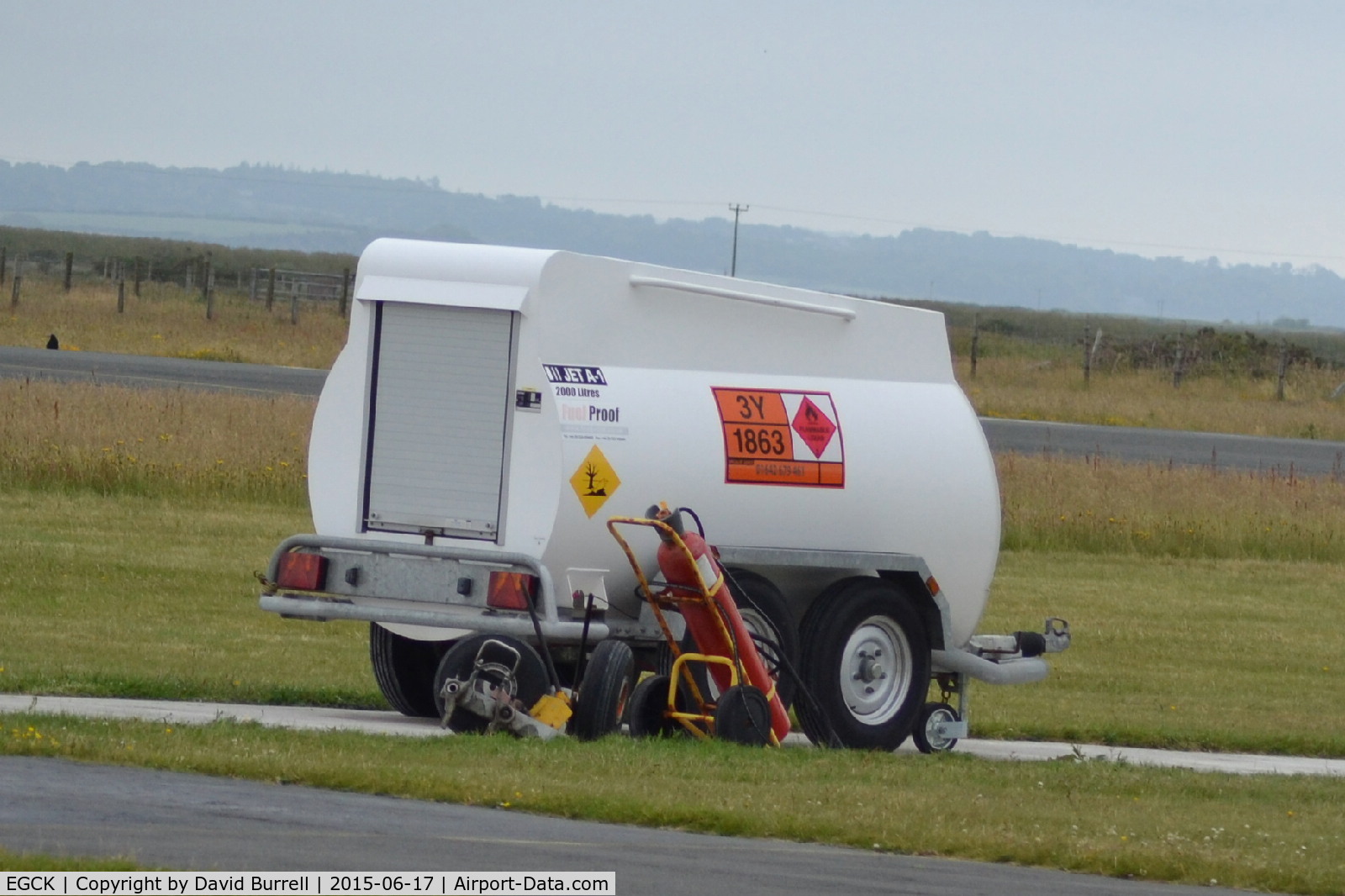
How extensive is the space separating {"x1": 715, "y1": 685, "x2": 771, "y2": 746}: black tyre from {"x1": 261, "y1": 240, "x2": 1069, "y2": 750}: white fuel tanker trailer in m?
0.55

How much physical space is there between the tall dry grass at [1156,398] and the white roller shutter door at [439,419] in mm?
37299

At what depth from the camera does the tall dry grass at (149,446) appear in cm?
2402

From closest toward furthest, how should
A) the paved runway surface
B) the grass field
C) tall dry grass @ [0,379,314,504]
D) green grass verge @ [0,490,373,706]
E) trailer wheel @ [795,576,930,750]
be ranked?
the grass field → the paved runway surface → trailer wheel @ [795,576,930,750] → green grass verge @ [0,490,373,706] → tall dry grass @ [0,379,314,504]

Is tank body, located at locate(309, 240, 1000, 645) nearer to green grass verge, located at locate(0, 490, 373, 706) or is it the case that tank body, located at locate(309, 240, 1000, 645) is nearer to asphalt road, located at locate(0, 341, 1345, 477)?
green grass verge, located at locate(0, 490, 373, 706)

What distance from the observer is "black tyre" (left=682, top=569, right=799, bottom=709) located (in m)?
12.0

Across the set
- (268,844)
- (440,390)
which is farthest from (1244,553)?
(268,844)

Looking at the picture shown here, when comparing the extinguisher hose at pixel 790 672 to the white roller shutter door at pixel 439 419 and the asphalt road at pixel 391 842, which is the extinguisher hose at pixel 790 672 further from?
the asphalt road at pixel 391 842

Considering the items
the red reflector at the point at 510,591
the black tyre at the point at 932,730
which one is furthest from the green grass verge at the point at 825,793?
the black tyre at the point at 932,730

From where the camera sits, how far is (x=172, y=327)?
56656 mm

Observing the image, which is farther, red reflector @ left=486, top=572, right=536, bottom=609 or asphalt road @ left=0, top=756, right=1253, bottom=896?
red reflector @ left=486, top=572, right=536, bottom=609

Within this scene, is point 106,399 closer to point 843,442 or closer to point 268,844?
point 843,442

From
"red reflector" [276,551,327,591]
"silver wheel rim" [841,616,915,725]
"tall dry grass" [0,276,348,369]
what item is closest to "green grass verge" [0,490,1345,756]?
"silver wheel rim" [841,616,915,725]

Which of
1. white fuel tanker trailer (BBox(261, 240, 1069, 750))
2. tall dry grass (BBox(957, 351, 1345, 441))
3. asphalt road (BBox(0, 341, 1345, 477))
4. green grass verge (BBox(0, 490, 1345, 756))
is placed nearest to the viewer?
white fuel tanker trailer (BBox(261, 240, 1069, 750))

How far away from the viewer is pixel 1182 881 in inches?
336
